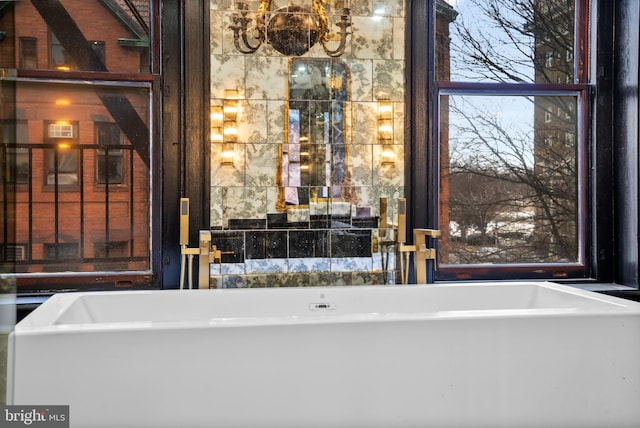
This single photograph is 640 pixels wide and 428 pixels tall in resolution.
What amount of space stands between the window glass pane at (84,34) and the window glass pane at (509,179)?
1.66 m

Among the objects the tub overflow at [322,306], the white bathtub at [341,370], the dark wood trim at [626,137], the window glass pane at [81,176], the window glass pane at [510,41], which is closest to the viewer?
the white bathtub at [341,370]

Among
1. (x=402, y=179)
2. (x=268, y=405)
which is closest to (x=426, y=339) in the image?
(x=268, y=405)

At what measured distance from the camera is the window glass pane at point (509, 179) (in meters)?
2.84

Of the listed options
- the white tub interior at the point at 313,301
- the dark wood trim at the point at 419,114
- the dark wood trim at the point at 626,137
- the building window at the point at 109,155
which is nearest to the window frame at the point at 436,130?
the dark wood trim at the point at 419,114

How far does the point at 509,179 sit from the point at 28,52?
2.59 meters

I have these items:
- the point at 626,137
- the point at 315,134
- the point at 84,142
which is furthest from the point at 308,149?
the point at 626,137

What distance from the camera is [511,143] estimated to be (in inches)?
113

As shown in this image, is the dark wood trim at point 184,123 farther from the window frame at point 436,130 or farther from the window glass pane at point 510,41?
the window glass pane at point 510,41

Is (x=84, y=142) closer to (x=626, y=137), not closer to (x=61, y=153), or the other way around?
(x=61, y=153)

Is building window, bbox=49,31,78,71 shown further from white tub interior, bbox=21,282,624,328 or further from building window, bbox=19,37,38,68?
white tub interior, bbox=21,282,624,328

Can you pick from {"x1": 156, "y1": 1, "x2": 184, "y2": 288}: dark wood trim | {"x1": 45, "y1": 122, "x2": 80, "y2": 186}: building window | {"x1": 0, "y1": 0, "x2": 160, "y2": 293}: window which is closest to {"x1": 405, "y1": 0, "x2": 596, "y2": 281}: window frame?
{"x1": 156, "y1": 1, "x2": 184, "y2": 288}: dark wood trim

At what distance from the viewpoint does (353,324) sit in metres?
1.70

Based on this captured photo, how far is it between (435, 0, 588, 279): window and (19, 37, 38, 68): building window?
207 centimetres

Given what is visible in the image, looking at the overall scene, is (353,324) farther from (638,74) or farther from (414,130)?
(638,74)
